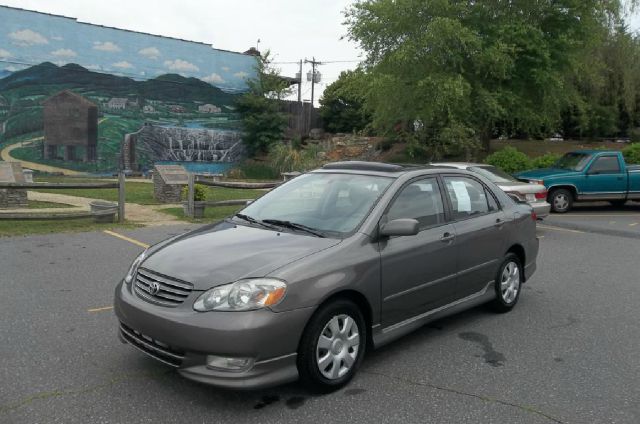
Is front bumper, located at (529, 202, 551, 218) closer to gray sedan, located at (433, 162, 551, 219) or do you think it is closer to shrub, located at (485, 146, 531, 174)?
gray sedan, located at (433, 162, 551, 219)

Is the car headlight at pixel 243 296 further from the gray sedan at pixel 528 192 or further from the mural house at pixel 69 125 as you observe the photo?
A: the mural house at pixel 69 125

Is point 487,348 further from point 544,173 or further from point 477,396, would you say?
point 544,173

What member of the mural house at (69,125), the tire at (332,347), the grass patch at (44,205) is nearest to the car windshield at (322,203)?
the tire at (332,347)

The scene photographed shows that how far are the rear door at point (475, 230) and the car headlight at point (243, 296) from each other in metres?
2.07

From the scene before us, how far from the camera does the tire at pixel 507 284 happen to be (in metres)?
5.43

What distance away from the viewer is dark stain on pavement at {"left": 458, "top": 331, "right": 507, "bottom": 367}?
427cm

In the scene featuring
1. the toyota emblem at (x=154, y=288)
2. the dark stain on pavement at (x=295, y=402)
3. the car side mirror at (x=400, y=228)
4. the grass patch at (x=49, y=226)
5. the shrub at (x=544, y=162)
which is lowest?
the grass patch at (x=49, y=226)

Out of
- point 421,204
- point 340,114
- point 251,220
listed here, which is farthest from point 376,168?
point 340,114

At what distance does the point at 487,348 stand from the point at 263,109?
31.8 metres

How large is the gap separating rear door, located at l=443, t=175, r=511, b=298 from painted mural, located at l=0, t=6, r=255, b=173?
91.9ft

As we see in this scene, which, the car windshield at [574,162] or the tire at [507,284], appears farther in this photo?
the car windshield at [574,162]

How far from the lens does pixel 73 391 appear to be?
3572 millimetres

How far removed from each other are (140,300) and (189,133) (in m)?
31.4

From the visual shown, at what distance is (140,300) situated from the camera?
3.64 metres
